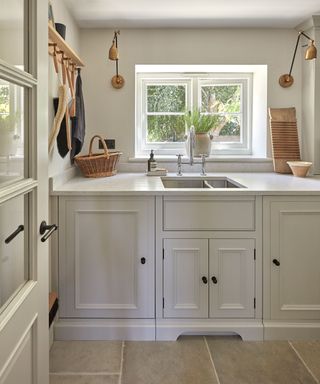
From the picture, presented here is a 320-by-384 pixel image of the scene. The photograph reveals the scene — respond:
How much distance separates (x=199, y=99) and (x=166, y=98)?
0.89 feet

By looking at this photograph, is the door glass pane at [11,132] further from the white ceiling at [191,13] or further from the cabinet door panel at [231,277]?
the white ceiling at [191,13]

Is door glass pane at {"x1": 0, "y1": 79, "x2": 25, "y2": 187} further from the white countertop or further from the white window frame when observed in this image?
the white window frame

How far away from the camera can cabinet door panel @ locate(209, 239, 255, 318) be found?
7.24 ft

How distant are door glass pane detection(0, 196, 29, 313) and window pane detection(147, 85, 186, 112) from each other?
2341 mm

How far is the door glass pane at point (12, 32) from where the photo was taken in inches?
39.5

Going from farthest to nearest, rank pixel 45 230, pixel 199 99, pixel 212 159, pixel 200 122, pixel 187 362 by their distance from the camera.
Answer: pixel 199 99
pixel 212 159
pixel 200 122
pixel 187 362
pixel 45 230

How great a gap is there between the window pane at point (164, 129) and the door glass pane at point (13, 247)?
7.47ft

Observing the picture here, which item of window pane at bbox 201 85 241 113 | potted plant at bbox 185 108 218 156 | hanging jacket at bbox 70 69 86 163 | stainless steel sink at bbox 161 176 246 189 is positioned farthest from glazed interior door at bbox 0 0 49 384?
window pane at bbox 201 85 241 113

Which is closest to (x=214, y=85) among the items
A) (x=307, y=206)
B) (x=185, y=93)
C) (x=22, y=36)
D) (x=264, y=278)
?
(x=185, y=93)

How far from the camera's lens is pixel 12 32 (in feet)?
3.50

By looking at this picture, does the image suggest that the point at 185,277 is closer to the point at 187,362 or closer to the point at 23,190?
the point at 187,362

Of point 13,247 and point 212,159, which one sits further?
point 212,159

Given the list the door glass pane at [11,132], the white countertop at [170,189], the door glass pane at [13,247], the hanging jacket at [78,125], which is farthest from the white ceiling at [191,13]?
the door glass pane at [13,247]

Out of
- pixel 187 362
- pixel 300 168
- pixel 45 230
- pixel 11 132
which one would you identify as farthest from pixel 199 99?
pixel 11 132
